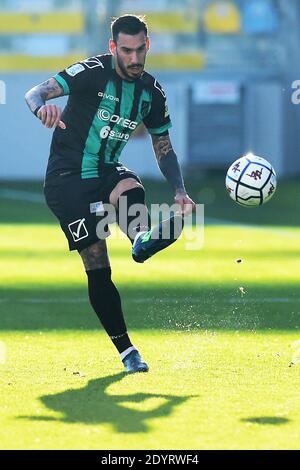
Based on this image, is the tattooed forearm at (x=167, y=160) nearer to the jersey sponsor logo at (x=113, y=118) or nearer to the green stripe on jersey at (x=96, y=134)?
the jersey sponsor logo at (x=113, y=118)

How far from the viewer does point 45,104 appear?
6598mm

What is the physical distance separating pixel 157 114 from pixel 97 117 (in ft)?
1.38

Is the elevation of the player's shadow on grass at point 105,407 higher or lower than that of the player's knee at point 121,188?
lower

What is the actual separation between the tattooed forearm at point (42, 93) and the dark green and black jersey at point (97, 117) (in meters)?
0.12

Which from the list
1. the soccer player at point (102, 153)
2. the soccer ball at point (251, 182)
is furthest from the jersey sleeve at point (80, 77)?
the soccer ball at point (251, 182)

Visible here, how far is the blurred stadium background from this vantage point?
2695 cm

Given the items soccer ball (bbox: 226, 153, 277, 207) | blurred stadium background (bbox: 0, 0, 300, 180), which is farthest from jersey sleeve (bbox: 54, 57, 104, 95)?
blurred stadium background (bbox: 0, 0, 300, 180)

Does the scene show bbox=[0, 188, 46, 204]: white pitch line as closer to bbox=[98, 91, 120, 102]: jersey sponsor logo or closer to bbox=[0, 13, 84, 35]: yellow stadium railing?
bbox=[0, 13, 84, 35]: yellow stadium railing

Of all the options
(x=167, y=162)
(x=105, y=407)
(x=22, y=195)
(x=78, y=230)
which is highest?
(x=167, y=162)

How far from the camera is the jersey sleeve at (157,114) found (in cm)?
721

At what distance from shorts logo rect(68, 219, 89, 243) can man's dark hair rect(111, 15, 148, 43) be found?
3.43ft

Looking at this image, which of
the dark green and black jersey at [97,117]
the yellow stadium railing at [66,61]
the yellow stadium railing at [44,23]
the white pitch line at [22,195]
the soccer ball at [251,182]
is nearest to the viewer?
the dark green and black jersey at [97,117]

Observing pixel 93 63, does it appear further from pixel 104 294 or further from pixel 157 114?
pixel 104 294
